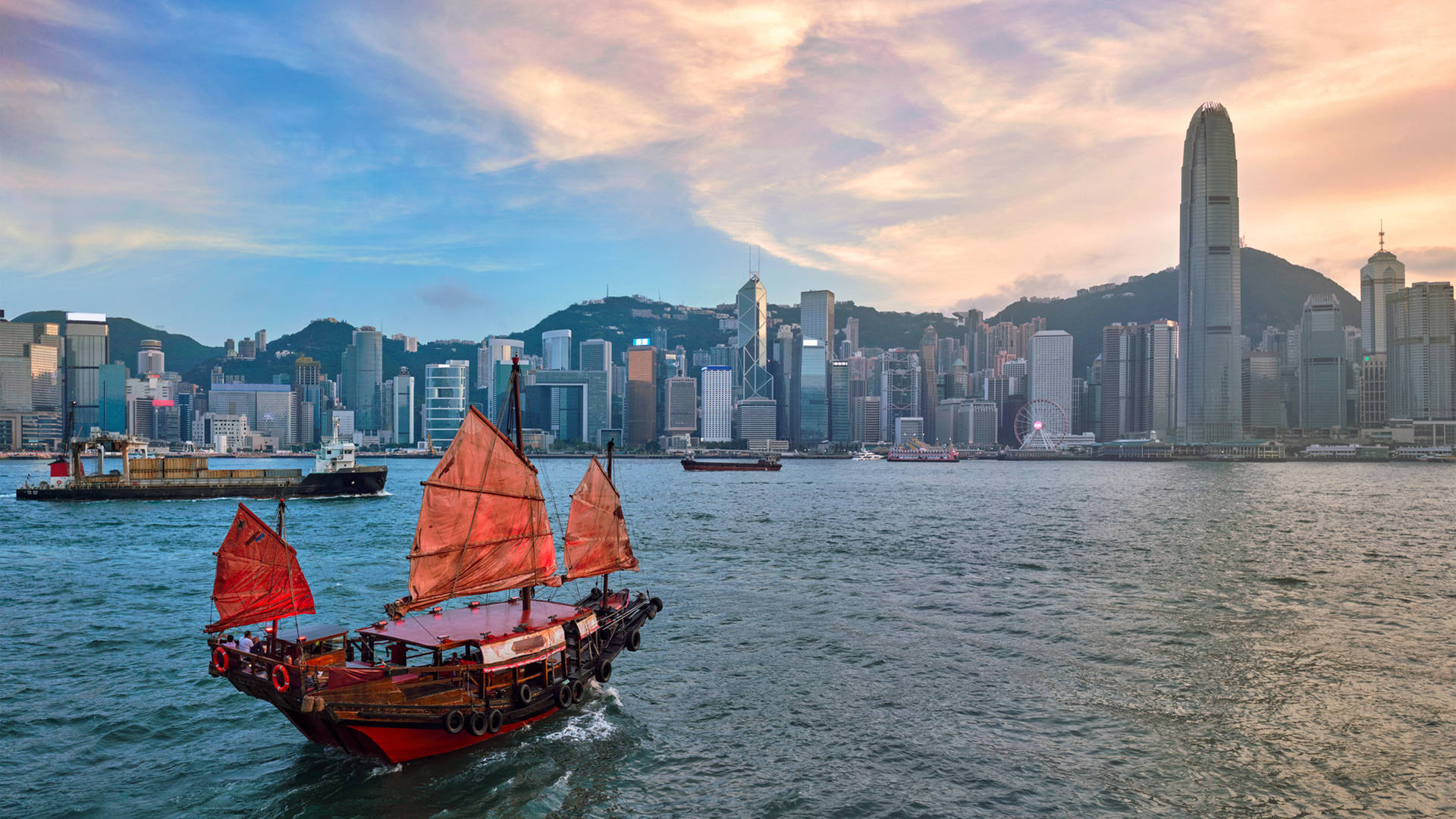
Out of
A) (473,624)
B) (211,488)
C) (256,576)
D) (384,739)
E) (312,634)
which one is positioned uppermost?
(256,576)

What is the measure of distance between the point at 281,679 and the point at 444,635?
12.9 feet

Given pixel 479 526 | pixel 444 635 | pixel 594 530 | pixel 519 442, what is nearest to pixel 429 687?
pixel 444 635

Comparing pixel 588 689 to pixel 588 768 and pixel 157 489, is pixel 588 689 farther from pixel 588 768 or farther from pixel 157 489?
pixel 157 489

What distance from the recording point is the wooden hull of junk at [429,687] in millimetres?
18859

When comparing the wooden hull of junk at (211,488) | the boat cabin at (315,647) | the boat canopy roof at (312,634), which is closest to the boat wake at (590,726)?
the boat cabin at (315,647)

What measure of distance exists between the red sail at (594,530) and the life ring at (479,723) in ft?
26.9

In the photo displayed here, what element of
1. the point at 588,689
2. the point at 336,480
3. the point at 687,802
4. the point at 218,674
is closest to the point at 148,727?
the point at 218,674

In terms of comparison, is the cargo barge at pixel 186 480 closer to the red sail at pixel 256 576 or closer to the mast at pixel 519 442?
the mast at pixel 519 442

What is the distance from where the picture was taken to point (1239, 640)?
109ft

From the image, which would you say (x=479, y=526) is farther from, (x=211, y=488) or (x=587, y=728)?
(x=211, y=488)

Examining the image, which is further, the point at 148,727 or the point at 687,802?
the point at 148,727

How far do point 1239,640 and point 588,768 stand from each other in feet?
91.9

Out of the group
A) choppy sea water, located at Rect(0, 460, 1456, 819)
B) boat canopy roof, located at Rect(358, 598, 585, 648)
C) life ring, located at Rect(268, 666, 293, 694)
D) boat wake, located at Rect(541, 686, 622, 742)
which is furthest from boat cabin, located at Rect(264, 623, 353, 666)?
boat wake, located at Rect(541, 686, 622, 742)

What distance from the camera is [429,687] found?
19.9 meters
